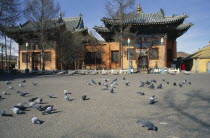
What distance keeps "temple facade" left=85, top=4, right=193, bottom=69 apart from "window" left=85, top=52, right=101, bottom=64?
14cm

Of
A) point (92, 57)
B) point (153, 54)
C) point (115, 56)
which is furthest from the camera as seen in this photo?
point (92, 57)

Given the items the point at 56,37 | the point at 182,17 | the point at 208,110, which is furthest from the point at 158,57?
the point at 208,110

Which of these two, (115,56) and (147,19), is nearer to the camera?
(147,19)

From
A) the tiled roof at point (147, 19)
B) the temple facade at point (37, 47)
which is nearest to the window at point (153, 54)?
the tiled roof at point (147, 19)

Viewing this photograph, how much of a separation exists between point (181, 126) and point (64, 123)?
170 cm

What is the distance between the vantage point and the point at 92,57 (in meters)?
20.8

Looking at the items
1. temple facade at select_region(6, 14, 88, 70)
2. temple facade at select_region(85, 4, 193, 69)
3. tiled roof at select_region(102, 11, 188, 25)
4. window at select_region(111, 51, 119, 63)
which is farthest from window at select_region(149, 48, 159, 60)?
temple facade at select_region(6, 14, 88, 70)

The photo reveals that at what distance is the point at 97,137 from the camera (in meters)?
1.72

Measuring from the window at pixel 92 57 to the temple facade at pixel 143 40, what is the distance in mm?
143

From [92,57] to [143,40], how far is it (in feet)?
24.8

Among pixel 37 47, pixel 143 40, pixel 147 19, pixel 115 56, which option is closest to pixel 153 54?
pixel 143 40

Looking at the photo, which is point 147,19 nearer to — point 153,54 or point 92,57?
point 153,54

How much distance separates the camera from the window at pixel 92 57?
20164mm

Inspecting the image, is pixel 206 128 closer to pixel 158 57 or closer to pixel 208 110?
pixel 208 110
